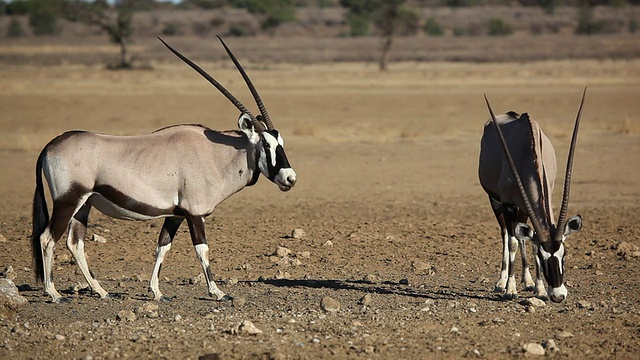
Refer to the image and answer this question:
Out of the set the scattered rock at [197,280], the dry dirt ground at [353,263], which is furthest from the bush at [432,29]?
the scattered rock at [197,280]

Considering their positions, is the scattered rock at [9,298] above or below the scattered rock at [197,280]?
above

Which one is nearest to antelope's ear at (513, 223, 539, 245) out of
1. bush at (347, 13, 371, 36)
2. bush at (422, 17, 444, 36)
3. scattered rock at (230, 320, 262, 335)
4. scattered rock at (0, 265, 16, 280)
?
scattered rock at (230, 320, 262, 335)

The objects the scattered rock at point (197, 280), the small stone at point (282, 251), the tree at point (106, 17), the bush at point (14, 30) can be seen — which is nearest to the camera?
the scattered rock at point (197, 280)

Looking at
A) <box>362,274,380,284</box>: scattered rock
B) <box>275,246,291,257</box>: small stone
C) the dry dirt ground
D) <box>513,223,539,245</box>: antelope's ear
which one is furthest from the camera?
<box>275,246,291,257</box>: small stone

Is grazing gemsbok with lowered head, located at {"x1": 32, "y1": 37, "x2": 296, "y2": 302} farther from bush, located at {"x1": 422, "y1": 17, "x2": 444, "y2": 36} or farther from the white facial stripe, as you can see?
bush, located at {"x1": 422, "y1": 17, "x2": 444, "y2": 36}

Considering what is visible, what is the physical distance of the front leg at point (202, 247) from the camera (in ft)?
28.6

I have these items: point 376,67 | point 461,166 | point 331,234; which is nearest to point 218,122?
Result: point 461,166

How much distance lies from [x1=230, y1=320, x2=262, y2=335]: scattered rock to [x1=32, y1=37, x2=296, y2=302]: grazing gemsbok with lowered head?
1.25 metres

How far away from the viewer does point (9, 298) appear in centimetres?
820

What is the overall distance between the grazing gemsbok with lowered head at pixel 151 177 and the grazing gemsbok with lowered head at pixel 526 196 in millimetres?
1942

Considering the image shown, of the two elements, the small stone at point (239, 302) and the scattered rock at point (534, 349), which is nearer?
the scattered rock at point (534, 349)

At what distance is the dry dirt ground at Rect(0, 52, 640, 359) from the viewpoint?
24.6ft

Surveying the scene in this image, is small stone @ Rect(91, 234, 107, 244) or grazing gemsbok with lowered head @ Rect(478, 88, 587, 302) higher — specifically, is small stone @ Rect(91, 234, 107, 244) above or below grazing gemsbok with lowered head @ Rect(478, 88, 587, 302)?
below

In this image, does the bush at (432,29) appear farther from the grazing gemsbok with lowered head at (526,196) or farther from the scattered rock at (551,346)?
the scattered rock at (551,346)
